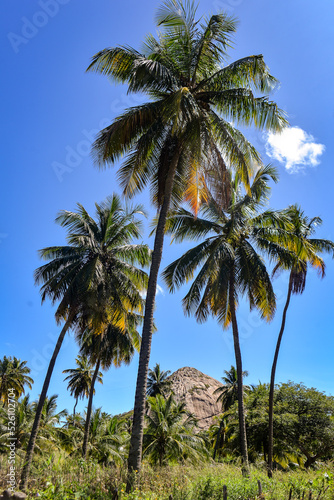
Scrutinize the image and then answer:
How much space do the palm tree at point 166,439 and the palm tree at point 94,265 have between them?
783 centimetres

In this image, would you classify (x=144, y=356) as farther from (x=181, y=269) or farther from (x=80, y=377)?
(x=80, y=377)

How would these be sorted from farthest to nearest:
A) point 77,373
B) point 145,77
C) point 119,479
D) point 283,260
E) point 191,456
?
point 77,373 < point 191,456 < point 283,260 < point 145,77 < point 119,479

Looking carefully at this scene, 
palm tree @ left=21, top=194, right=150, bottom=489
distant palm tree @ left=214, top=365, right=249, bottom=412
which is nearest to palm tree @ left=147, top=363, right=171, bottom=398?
distant palm tree @ left=214, top=365, right=249, bottom=412

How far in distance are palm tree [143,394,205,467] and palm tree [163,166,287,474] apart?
25.9 ft

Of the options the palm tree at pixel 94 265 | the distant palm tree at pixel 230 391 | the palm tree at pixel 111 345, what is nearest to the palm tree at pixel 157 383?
the distant palm tree at pixel 230 391

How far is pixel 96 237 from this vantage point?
17.8m

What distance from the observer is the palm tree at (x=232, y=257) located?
49.8ft

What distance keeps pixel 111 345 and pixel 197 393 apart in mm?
53743

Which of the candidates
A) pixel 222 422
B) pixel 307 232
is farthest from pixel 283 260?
pixel 222 422

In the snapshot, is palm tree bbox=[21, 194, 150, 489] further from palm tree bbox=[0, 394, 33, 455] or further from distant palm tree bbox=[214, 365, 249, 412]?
distant palm tree bbox=[214, 365, 249, 412]

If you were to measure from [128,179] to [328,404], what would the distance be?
18036mm

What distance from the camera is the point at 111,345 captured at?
24.1m

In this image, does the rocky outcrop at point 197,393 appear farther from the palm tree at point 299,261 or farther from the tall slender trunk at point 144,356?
the tall slender trunk at point 144,356

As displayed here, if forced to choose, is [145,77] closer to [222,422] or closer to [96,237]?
[96,237]
